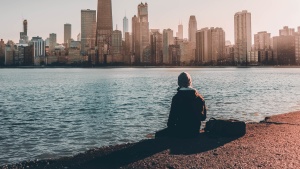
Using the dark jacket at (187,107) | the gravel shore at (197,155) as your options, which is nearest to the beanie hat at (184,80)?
the dark jacket at (187,107)

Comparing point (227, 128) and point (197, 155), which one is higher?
point (227, 128)

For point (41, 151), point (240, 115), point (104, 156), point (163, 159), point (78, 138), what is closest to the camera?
point (163, 159)

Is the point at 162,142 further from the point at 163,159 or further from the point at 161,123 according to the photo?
the point at 161,123

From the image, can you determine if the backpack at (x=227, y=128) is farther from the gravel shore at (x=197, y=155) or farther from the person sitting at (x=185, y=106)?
the person sitting at (x=185, y=106)

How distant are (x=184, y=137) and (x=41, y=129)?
10235 millimetres

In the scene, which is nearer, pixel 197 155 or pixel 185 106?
pixel 197 155

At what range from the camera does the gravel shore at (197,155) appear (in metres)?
8.64

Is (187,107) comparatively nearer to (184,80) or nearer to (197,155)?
(184,80)

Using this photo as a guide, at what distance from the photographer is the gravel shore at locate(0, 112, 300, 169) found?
864cm

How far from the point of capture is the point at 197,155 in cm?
935

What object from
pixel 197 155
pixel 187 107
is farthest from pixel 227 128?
pixel 197 155

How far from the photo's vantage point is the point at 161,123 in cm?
2034

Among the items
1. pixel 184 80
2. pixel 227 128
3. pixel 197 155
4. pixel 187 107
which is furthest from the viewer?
pixel 227 128

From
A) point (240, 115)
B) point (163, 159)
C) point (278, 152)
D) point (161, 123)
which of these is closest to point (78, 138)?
point (161, 123)
